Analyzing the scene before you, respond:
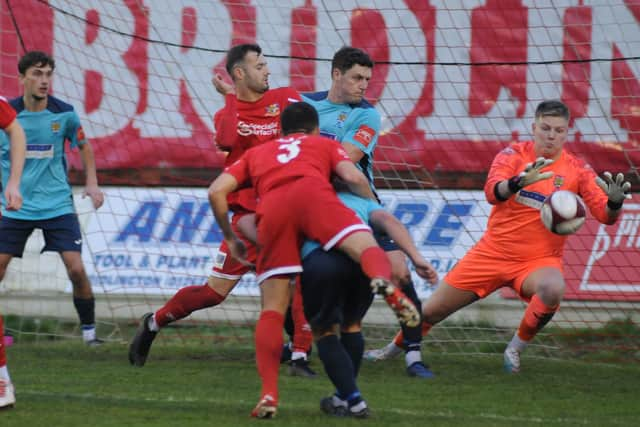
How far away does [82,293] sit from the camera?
8.64 m

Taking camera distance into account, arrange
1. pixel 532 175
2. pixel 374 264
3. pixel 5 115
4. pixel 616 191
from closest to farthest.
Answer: pixel 374 264
pixel 5 115
pixel 532 175
pixel 616 191

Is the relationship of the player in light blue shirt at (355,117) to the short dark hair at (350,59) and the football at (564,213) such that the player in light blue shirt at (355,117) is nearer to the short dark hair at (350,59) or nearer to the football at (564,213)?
the short dark hair at (350,59)

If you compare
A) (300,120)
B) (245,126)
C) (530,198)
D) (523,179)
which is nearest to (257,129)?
(245,126)

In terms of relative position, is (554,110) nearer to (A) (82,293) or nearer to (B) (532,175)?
(B) (532,175)

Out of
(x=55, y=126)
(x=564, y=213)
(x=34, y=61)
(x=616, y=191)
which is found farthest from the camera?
(x=55, y=126)

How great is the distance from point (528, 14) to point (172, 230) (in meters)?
3.69

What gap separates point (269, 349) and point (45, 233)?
11.5 feet

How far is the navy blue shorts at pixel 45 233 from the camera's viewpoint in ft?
27.6

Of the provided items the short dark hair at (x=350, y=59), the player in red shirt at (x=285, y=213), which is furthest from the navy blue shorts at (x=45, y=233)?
the player in red shirt at (x=285, y=213)

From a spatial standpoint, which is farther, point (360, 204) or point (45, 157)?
point (45, 157)

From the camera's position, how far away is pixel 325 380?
24.1 ft

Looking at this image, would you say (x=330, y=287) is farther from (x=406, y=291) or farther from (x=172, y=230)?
(x=172, y=230)

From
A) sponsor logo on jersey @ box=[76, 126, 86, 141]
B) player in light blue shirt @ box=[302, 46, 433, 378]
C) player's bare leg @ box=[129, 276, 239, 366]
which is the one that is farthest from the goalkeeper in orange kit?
sponsor logo on jersey @ box=[76, 126, 86, 141]

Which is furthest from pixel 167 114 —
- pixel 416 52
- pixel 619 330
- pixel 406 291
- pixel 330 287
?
pixel 330 287
